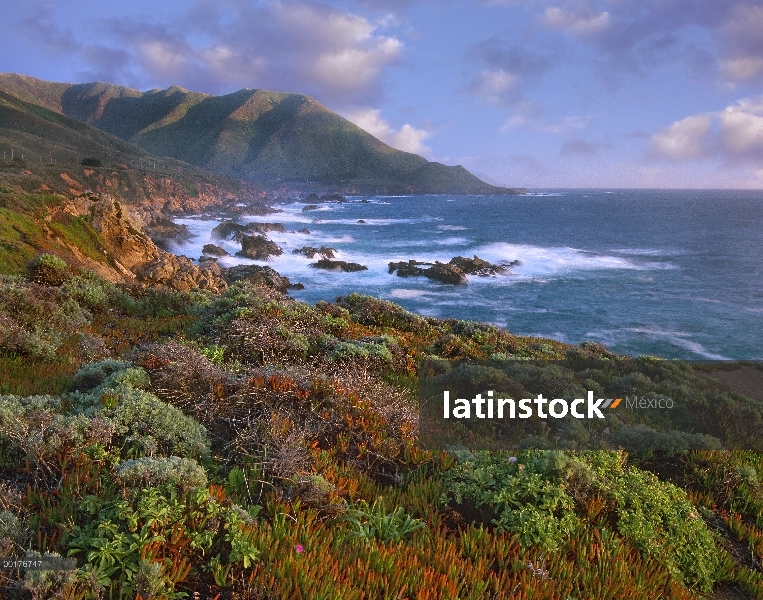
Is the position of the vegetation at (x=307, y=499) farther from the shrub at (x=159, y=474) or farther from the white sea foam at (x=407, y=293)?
the white sea foam at (x=407, y=293)

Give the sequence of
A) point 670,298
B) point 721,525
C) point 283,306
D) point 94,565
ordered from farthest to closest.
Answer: point 670,298 → point 283,306 → point 721,525 → point 94,565

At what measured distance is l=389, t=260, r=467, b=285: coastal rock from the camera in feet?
140

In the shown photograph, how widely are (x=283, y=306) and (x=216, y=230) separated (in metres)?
53.1

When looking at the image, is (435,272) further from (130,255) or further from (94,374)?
(94,374)

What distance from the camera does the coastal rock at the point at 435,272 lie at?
42.8m

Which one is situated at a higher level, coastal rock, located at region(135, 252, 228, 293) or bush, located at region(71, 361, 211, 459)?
bush, located at region(71, 361, 211, 459)

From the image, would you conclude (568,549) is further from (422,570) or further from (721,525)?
(721,525)

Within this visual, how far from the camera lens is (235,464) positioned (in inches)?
184

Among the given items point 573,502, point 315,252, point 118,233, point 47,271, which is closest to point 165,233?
point 315,252

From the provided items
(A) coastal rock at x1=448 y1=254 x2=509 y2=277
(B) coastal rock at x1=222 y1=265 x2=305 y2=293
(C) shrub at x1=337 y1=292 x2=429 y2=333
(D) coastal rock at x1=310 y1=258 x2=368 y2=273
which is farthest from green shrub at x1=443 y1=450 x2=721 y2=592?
(D) coastal rock at x1=310 y1=258 x2=368 y2=273

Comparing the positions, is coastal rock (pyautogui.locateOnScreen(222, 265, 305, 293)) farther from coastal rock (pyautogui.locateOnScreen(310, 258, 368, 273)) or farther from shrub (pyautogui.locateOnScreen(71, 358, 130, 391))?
shrub (pyautogui.locateOnScreen(71, 358, 130, 391))

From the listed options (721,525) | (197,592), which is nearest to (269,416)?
(197,592)

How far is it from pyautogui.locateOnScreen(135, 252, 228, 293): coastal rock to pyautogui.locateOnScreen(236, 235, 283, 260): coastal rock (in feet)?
69.0

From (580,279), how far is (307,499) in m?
45.0
